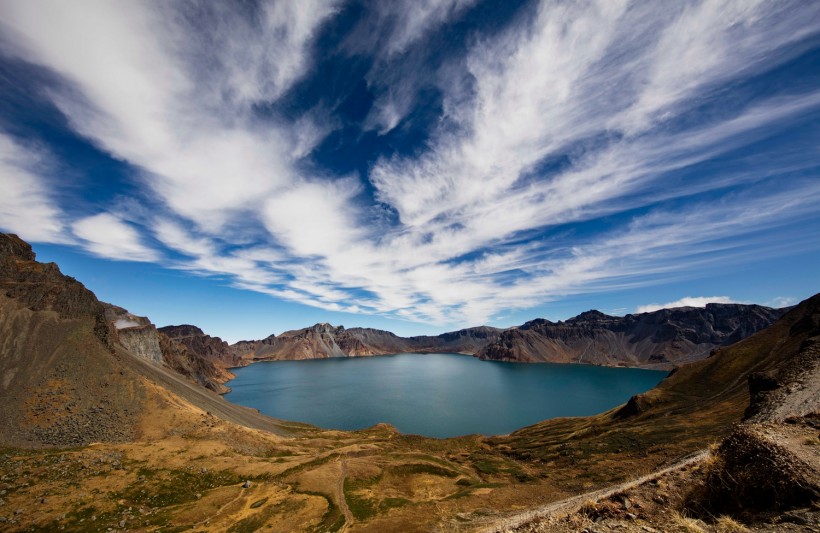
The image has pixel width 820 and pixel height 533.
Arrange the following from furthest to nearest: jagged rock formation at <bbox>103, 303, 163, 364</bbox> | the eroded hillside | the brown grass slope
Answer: jagged rock formation at <bbox>103, 303, 163, 364</bbox>, the brown grass slope, the eroded hillside

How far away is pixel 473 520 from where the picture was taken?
4338 cm

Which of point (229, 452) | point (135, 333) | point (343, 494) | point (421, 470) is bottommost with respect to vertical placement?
point (421, 470)

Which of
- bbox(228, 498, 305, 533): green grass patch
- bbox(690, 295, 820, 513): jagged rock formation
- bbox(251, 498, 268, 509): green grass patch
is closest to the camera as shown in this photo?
bbox(690, 295, 820, 513): jagged rock formation

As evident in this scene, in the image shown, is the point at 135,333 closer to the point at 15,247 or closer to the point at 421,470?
the point at 15,247

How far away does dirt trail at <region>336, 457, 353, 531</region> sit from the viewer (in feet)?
153

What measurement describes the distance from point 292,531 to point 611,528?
47096 millimetres

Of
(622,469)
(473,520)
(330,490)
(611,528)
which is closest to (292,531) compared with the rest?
(330,490)

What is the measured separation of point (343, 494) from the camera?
56.2 metres

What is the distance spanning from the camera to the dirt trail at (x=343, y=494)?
46.5m

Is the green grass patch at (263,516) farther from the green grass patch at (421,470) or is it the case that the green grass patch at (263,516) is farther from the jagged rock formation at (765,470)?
the jagged rock formation at (765,470)

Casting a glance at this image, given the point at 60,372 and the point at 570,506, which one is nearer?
the point at 570,506

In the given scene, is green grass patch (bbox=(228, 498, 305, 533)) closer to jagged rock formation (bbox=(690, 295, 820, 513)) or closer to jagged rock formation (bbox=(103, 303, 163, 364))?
jagged rock formation (bbox=(690, 295, 820, 513))

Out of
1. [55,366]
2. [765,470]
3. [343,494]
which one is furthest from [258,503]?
[55,366]

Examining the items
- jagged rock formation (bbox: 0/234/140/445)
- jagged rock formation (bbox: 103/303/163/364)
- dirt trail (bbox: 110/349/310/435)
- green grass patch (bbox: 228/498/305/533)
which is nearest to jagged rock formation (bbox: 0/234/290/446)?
jagged rock formation (bbox: 0/234/140/445)
